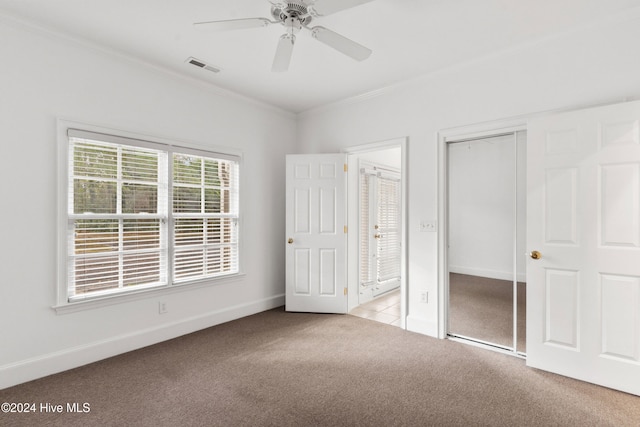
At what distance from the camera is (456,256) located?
3420 millimetres

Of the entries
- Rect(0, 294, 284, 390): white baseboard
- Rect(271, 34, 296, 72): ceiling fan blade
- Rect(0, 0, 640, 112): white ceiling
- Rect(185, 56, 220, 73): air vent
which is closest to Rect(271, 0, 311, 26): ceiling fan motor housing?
Rect(271, 34, 296, 72): ceiling fan blade

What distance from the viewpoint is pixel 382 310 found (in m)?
4.40

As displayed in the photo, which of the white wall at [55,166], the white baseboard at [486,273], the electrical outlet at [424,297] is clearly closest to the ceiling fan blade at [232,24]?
the white wall at [55,166]

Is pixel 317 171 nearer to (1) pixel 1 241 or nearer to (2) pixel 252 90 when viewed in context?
(2) pixel 252 90

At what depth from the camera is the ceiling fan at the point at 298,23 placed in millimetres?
1908

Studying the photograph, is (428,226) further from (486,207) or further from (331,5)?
(331,5)

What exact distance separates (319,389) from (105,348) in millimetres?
2005

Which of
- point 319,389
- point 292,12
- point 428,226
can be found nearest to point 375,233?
point 428,226

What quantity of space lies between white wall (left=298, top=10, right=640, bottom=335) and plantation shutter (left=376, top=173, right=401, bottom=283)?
3.84ft

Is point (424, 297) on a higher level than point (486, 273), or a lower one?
lower

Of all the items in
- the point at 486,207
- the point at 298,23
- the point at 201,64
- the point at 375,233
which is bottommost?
the point at 375,233

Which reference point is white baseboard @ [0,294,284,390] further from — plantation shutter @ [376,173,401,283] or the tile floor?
plantation shutter @ [376,173,401,283]

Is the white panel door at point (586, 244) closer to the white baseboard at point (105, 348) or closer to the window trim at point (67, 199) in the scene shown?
the white baseboard at point (105, 348)

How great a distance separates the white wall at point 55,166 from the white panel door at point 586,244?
3.26 meters
